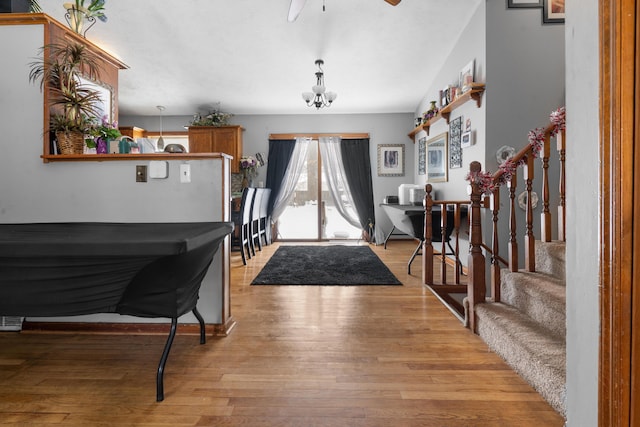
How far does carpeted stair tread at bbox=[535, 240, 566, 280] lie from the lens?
2115 mm

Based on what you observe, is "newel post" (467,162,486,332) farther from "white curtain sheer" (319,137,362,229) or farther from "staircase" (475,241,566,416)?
"white curtain sheer" (319,137,362,229)

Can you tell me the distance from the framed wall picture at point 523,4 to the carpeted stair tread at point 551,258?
7.16ft

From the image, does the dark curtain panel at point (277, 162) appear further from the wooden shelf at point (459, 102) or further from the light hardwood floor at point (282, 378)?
the light hardwood floor at point (282, 378)

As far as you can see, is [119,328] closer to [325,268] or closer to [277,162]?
[325,268]

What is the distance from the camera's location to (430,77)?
4746 millimetres

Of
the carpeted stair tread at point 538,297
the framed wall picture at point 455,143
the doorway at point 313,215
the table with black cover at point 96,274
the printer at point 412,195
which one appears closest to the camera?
the table with black cover at point 96,274

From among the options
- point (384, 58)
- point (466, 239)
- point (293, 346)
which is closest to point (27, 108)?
point (293, 346)

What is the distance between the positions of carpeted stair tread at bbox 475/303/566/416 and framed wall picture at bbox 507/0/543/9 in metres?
2.67

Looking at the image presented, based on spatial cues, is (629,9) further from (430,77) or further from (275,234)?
(275,234)

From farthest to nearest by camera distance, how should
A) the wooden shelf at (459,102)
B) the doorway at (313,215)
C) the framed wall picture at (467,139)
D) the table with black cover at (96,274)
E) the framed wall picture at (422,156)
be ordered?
the doorway at (313,215) → the framed wall picture at (422,156) → the framed wall picture at (467,139) → the wooden shelf at (459,102) → the table with black cover at (96,274)

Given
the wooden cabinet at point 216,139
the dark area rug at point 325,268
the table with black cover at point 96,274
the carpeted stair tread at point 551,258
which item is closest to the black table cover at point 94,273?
the table with black cover at point 96,274

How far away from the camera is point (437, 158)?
461cm

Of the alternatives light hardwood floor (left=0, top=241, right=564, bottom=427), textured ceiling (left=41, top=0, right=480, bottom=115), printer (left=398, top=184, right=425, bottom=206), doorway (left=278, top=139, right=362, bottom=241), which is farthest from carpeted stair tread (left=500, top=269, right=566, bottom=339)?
doorway (left=278, top=139, right=362, bottom=241)

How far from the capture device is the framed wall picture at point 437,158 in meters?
4.30
